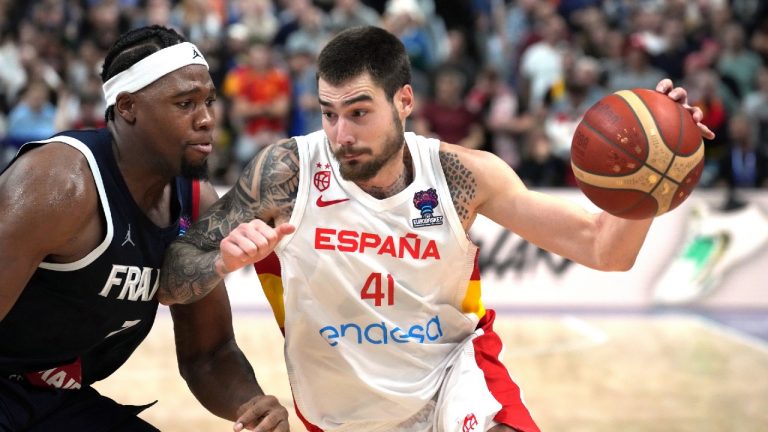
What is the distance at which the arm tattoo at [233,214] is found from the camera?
12.0 ft

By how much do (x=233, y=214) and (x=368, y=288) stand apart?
609 millimetres

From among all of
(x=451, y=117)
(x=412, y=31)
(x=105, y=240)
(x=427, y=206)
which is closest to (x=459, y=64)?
(x=412, y=31)

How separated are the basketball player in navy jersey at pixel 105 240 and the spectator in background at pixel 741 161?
8.91 meters

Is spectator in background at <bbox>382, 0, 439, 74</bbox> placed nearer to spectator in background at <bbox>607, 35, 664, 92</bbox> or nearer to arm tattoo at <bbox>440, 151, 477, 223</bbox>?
spectator in background at <bbox>607, 35, 664, 92</bbox>

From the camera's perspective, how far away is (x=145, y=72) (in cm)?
368

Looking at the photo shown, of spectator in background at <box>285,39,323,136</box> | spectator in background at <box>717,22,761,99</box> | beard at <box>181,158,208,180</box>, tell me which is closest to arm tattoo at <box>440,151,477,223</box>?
beard at <box>181,158,208,180</box>

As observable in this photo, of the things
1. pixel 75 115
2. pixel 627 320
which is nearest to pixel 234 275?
pixel 75 115

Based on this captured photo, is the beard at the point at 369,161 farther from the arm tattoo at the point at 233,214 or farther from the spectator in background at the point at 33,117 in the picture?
the spectator in background at the point at 33,117

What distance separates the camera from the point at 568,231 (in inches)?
157

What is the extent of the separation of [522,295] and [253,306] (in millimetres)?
2941

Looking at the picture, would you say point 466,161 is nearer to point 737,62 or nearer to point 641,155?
point 641,155

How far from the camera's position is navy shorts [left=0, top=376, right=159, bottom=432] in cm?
354

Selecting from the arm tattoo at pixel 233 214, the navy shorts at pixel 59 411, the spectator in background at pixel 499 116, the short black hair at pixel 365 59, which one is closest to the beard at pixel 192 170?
the arm tattoo at pixel 233 214

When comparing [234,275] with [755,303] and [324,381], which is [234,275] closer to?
[755,303]
